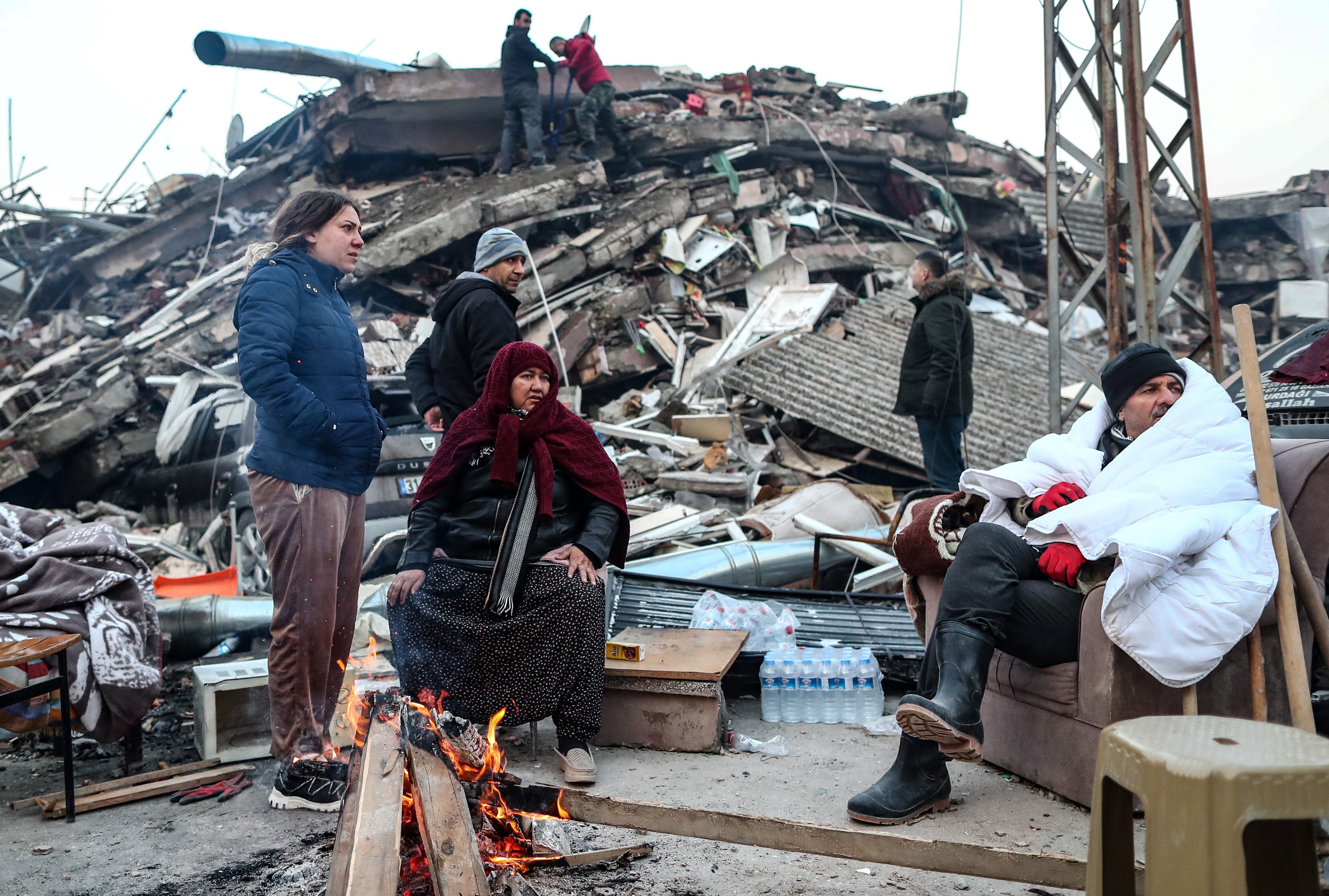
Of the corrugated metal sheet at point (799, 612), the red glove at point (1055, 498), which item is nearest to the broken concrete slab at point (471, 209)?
the corrugated metal sheet at point (799, 612)

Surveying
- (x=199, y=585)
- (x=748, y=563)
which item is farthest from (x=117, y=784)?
(x=748, y=563)

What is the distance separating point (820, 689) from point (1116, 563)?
178 centimetres

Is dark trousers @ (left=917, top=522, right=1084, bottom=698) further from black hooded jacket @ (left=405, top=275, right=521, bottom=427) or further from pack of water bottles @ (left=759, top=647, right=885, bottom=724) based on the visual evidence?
black hooded jacket @ (left=405, top=275, right=521, bottom=427)

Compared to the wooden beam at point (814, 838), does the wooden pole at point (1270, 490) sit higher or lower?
higher

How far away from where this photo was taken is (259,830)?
10.5 ft

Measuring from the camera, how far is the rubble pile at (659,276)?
9578 mm

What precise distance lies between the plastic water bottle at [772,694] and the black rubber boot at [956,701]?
144 centimetres

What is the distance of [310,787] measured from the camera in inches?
134

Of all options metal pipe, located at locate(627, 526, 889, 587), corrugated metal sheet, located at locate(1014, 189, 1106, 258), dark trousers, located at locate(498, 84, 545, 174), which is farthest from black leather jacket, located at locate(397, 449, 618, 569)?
corrugated metal sheet, located at locate(1014, 189, 1106, 258)

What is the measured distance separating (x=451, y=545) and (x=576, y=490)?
23.4 inches

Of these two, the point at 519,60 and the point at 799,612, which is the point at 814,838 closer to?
the point at 799,612

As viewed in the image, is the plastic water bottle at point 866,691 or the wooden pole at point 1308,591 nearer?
the wooden pole at point 1308,591

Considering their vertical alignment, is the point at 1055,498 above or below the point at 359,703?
above

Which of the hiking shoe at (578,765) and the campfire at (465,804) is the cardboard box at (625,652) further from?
the campfire at (465,804)
